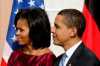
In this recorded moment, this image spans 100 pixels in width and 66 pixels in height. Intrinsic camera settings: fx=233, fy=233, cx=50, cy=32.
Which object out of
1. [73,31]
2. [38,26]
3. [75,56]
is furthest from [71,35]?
[38,26]

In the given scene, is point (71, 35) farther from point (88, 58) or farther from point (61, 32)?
point (88, 58)

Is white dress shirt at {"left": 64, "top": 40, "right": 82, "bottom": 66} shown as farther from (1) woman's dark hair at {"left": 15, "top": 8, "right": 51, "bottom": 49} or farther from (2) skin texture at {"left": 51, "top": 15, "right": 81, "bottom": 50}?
(1) woman's dark hair at {"left": 15, "top": 8, "right": 51, "bottom": 49}

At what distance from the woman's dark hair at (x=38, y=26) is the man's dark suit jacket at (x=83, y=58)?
A: 36cm

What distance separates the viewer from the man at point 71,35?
1680 mm

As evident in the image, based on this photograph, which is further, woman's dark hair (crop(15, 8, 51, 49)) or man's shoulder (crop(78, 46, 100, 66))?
woman's dark hair (crop(15, 8, 51, 49))

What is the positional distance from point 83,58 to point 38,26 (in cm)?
49

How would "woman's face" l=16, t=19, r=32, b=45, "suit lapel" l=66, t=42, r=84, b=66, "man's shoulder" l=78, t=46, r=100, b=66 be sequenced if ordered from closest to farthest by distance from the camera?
"man's shoulder" l=78, t=46, r=100, b=66 < "suit lapel" l=66, t=42, r=84, b=66 < "woman's face" l=16, t=19, r=32, b=45

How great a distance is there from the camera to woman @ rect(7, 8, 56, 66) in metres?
1.89

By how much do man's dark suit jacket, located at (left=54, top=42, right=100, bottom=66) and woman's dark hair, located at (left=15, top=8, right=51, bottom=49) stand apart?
1.17ft

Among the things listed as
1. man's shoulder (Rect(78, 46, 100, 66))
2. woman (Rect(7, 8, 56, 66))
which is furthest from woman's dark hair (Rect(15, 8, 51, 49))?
man's shoulder (Rect(78, 46, 100, 66))

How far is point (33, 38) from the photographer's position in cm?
192

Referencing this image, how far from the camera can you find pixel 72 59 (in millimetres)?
1685

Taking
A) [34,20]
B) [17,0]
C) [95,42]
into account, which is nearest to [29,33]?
[34,20]

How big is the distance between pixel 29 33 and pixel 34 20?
113mm
